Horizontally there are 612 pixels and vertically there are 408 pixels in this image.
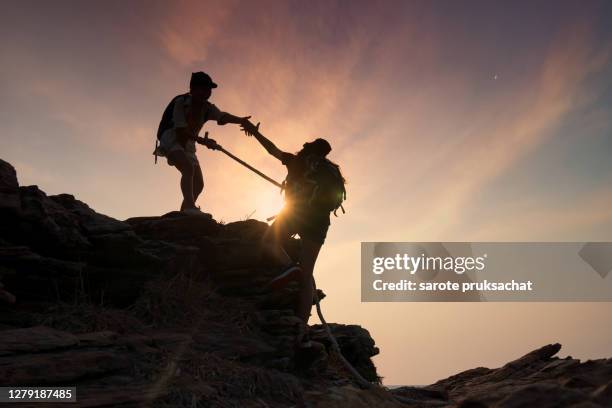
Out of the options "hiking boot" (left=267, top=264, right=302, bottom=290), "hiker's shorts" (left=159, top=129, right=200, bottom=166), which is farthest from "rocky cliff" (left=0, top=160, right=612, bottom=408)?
"hiker's shorts" (left=159, top=129, right=200, bottom=166)

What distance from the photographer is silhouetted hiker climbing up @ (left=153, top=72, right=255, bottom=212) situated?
970 cm

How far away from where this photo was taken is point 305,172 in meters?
8.52

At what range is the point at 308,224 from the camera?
27.6 ft

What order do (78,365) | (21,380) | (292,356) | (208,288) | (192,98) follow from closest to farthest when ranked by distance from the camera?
(21,380) → (78,365) → (292,356) → (208,288) → (192,98)

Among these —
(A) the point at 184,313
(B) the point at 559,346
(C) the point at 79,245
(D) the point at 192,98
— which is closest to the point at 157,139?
(D) the point at 192,98

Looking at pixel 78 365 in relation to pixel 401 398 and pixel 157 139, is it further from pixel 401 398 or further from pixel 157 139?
pixel 157 139

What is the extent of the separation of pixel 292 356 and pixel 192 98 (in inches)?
234

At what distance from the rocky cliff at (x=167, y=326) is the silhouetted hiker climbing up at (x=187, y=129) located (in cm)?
108

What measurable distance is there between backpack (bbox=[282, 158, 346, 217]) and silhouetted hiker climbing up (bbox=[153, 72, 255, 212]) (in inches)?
94.8

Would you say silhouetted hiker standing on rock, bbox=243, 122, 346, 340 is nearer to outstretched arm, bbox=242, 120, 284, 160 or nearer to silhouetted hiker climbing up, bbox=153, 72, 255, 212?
outstretched arm, bbox=242, 120, 284, 160

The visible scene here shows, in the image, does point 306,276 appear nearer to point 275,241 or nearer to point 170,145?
point 275,241

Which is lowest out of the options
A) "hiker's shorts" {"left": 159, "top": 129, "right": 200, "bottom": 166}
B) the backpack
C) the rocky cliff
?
the rocky cliff

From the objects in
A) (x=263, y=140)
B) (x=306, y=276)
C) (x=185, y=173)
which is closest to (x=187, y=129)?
(x=185, y=173)

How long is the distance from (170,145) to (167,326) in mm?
4264
